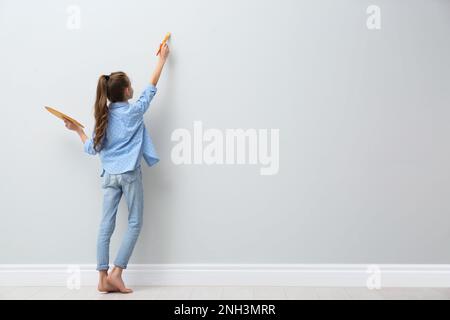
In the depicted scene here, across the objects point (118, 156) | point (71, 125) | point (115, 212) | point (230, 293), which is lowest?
point (230, 293)

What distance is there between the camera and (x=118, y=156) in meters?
2.41

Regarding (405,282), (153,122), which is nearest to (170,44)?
(153,122)

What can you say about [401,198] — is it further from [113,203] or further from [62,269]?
[62,269]

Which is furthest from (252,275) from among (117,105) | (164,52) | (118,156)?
(164,52)

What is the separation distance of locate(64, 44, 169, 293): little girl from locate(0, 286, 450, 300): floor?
107 mm

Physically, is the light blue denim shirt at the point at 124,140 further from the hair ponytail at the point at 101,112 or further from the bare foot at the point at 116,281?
the bare foot at the point at 116,281

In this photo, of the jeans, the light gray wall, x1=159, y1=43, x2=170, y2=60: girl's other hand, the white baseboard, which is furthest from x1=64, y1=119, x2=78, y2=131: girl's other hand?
the white baseboard

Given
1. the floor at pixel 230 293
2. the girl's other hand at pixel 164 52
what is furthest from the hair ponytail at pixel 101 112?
the floor at pixel 230 293

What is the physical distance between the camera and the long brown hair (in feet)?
7.80

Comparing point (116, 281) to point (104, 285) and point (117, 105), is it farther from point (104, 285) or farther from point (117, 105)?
point (117, 105)

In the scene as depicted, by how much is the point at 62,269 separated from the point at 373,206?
1.61 metres

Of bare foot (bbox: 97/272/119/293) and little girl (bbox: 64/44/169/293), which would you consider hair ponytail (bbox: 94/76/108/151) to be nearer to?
little girl (bbox: 64/44/169/293)

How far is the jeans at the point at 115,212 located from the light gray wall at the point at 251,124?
0.15 m

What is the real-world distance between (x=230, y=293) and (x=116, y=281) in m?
0.54
